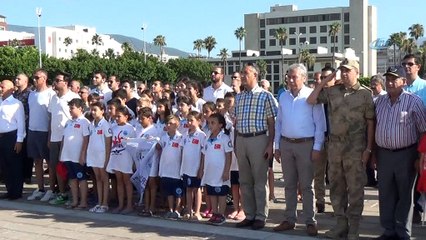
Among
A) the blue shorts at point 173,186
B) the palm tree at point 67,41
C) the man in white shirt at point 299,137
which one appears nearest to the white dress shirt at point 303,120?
the man in white shirt at point 299,137

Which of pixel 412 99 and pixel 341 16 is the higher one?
pixel 341 16

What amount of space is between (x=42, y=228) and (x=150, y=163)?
1675 millimetres

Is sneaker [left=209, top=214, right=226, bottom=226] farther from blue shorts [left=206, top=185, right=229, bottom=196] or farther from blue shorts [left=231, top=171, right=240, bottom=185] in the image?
blue shorts [left=231, top=171, right=240, bottom=185]

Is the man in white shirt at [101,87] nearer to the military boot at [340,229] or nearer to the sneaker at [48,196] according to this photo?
the sneaker at [48,196]

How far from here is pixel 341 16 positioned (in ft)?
437

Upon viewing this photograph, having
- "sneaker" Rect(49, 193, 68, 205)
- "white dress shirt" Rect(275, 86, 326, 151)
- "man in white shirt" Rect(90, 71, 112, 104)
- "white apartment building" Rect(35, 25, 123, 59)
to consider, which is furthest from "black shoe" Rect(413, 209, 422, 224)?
"white apartment building" Rect(35, 25, 123, 59)

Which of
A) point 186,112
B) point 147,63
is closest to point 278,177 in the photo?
point 186,112

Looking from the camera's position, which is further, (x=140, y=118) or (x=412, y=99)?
(x=140, y=118)

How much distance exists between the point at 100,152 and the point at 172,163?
3.97 feet

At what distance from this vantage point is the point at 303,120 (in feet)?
21.3

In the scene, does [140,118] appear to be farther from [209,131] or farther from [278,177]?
[278,177]

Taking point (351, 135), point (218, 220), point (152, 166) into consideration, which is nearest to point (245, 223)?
point (218, 220)

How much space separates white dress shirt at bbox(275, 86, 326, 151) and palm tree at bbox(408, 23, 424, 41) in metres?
108

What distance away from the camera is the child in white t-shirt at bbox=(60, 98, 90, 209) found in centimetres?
845
